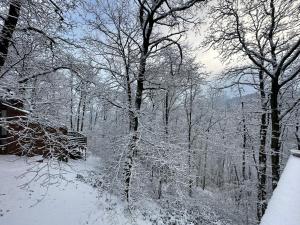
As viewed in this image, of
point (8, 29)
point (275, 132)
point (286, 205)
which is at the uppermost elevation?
point (8, 29)

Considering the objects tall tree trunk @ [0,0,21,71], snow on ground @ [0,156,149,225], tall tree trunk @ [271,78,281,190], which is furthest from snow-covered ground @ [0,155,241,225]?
tall tree trunk @ [271,78,281,190]

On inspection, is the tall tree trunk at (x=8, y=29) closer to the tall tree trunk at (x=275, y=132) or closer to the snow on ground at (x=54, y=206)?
the snow on ground at (x=54, y=206)

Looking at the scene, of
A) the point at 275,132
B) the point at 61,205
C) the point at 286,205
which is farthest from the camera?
the point at 61,205

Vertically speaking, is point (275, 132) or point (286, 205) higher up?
point (275, 132)

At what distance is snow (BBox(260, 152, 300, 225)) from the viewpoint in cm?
164

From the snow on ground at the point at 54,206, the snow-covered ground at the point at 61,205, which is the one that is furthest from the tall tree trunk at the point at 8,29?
the snow on ground at the point at 54,206

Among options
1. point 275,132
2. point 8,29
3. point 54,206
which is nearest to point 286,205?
point 8,29

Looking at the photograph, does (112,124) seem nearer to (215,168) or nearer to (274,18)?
(274,18)

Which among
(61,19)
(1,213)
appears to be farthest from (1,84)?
(1,213)

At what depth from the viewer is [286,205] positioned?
1797 mm

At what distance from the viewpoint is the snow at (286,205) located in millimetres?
1644

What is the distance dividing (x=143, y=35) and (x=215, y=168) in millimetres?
37622

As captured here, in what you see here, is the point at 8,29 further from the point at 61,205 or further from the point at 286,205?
the point at 61,205

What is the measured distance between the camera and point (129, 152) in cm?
966
